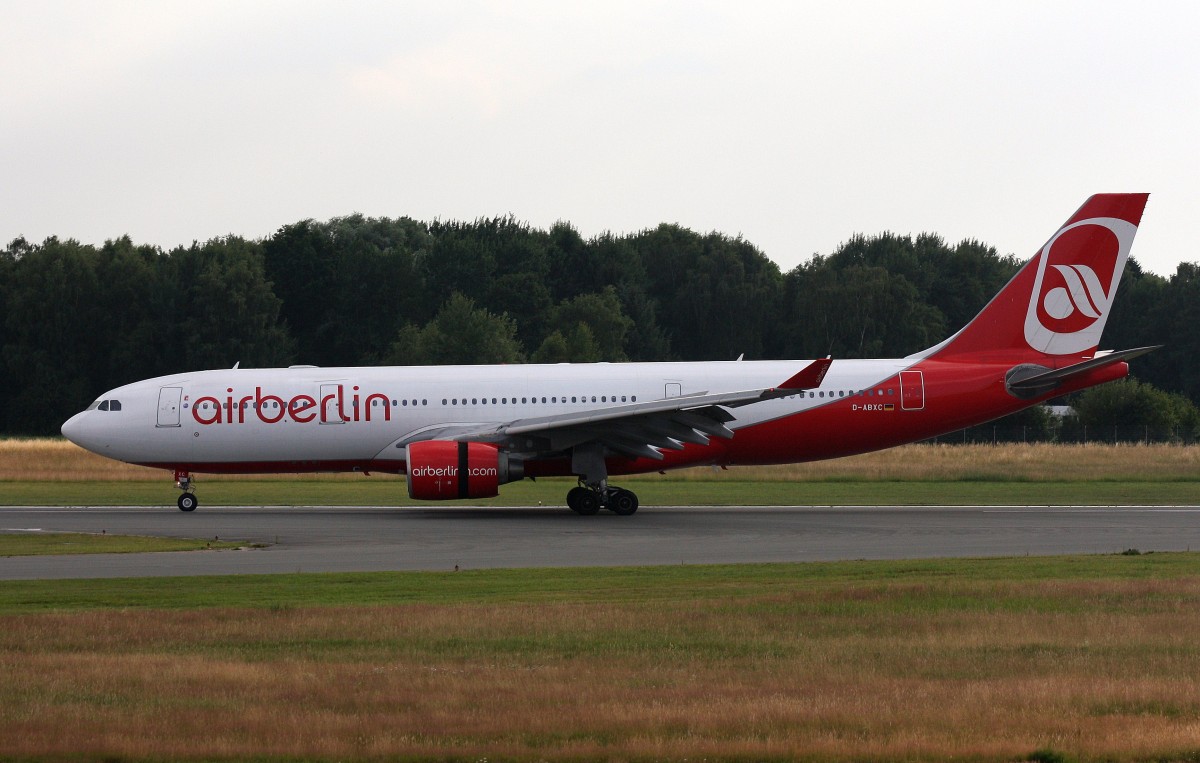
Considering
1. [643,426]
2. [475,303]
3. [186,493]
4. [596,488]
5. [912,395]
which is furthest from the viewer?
[475,303]

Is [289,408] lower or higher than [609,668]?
higher

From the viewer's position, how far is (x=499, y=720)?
8328mm

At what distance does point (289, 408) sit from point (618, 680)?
19.3m

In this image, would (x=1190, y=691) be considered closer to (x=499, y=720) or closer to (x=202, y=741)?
(x=499, y=720)

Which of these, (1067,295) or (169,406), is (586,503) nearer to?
(169,406)

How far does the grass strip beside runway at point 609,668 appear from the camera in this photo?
7.86m

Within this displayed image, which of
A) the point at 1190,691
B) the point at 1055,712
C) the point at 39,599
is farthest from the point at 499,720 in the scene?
the point at 39,599

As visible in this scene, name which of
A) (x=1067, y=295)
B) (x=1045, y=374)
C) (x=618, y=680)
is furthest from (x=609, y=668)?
(x=1067, y=295)

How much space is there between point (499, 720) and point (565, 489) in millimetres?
26056

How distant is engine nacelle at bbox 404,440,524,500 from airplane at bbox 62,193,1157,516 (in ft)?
3.82

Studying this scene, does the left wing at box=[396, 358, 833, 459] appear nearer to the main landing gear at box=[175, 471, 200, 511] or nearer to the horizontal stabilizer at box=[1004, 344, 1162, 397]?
the horizontal stabilizer at box=[1004, 344, 1162, 397]

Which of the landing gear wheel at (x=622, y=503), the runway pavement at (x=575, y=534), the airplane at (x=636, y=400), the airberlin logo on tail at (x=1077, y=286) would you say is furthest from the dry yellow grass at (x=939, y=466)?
the landing gear wheel at (x=622, y=503)

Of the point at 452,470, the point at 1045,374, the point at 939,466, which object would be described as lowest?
the point at 939,466

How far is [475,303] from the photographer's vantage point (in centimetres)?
7906
